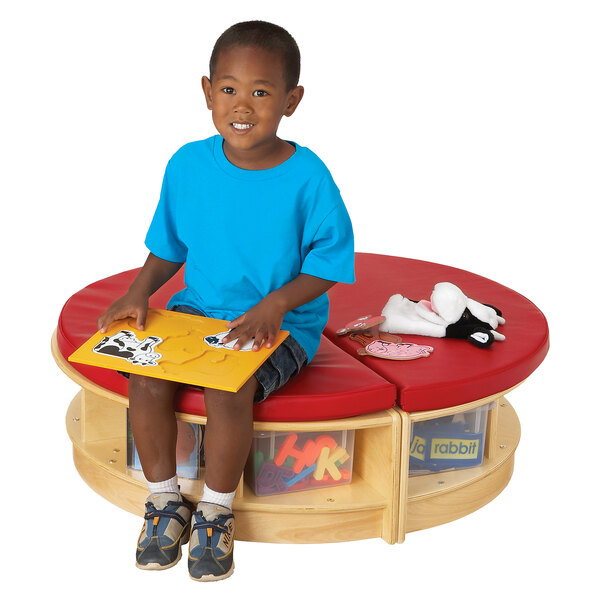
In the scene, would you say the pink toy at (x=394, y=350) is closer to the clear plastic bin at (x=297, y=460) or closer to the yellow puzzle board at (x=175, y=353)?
the clear plastic bin at (x=297, y=460)

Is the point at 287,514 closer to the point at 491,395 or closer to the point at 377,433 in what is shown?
the point at 377,433

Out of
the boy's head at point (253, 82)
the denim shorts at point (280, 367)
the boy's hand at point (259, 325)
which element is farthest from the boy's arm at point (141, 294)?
the boy's head at point (253, 82)

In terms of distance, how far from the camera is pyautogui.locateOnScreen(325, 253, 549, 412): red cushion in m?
4.07

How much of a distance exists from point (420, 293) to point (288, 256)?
0.95 metres

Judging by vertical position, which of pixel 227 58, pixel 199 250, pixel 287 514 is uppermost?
pixel 227 58

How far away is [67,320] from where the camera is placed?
4.47 meters

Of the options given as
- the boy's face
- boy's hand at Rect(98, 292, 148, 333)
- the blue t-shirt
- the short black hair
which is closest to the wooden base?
boy's hand at Rect(98, 292, 148, 333)

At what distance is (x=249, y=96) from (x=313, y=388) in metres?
0.96

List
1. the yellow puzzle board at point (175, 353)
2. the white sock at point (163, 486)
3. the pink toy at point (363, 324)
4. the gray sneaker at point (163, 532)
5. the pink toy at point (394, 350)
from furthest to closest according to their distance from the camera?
1. the pink toy at point (363, 324)
2. the pink toy at point (394, 350)
3. the white sock at point (163, 486)
4. the gray sneaker at point (163, 532)
5. the yellow puzzle board at point (175, 353)

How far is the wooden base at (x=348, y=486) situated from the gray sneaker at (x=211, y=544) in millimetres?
145

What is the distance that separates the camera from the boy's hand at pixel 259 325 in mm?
3920

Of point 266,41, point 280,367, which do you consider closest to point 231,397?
point 280,367

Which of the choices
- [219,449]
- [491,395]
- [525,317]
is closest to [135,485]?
[219,449]

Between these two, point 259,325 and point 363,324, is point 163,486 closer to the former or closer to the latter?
point 259,325
